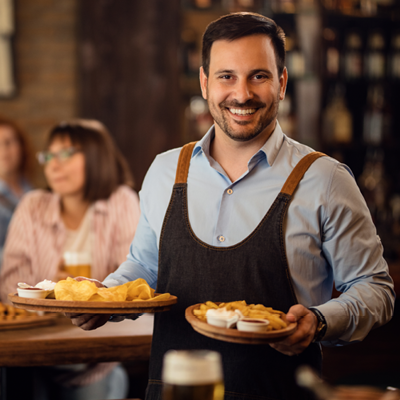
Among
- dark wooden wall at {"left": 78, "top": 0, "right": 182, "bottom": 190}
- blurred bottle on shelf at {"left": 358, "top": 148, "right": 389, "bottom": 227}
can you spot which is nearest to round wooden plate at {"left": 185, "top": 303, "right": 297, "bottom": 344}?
dark wooden wall at {"left": 78, "top": 0, "right": 182, "bottom": 190}

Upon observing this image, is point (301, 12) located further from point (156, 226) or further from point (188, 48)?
point (156, 226)

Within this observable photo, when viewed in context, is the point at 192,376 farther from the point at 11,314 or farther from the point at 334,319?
the point at 11,314

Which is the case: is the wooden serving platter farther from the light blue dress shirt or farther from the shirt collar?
the shirt collar

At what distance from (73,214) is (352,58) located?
2.45 meters

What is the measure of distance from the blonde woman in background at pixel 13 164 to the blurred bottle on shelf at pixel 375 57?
2582 mm

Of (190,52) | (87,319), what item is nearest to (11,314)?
(87,319)

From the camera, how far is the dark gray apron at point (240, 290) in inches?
57.7

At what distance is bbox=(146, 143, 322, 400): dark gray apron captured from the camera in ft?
4.81

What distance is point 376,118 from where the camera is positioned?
13.5 feet

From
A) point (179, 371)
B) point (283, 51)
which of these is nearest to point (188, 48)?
point (283, 51)

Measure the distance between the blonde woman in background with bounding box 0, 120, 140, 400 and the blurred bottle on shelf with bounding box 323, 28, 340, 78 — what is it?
1851 millimetres

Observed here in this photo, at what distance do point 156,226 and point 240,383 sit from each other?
1.72ft

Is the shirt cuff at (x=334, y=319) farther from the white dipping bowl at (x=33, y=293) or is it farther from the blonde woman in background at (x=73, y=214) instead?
the blonde woman in background at (x=73, y=214)

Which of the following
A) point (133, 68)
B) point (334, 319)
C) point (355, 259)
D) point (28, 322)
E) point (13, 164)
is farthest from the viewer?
point (133, 68)
